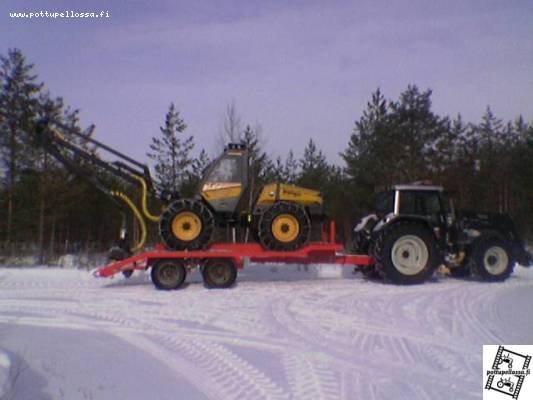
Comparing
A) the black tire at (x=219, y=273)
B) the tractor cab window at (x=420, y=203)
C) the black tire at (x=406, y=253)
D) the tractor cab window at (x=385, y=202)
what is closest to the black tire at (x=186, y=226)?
the black tire at (x=219, y=273)

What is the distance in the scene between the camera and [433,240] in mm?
11133

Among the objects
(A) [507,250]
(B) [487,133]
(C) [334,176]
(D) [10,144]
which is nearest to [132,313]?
(A) [507,250]

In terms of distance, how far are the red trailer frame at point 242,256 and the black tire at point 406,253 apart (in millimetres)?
425

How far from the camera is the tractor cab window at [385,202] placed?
461 inches

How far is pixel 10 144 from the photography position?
64.7 feet

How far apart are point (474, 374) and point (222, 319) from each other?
12.2ft

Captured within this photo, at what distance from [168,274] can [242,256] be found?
1.61 meters

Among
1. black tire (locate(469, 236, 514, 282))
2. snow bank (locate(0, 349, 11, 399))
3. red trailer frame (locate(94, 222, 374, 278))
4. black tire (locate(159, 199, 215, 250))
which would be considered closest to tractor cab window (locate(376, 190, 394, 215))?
red trailer frame (locate(94, 222, 374, 278))

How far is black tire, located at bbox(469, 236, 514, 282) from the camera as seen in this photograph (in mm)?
11336

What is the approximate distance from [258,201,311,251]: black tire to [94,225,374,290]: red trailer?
155 mm

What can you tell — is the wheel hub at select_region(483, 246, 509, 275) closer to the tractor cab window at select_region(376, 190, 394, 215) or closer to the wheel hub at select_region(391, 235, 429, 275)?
the wheel hub at select_region(391, 235, 429, 275)

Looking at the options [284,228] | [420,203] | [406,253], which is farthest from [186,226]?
[420,203]

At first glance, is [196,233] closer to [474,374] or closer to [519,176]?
[474,374]

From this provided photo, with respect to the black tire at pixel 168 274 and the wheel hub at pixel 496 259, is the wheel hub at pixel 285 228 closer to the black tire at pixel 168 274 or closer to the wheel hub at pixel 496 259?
the black tire at pixel 168 274
